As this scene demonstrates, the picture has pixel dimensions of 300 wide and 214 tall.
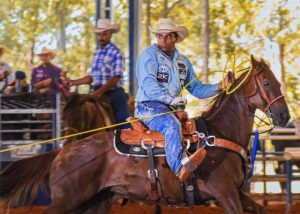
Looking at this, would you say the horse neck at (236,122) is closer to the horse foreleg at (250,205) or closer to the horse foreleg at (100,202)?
the horse foreleg at (250,205)

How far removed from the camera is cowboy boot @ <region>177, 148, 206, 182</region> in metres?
7.04

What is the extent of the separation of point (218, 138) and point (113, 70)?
339 cm

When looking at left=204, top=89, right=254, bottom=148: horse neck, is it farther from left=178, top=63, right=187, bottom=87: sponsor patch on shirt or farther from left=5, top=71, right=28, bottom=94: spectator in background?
left=5, top=71, right=28, bottom=94: spectator in background

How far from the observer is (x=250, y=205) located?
748 centimetres

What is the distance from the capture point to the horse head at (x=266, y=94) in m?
7.30

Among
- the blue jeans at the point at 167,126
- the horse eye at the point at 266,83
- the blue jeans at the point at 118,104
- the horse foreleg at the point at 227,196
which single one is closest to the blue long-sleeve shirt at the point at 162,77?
the blue jeans at the point at 167,126

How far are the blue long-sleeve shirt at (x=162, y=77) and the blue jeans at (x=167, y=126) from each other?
0.35 ft

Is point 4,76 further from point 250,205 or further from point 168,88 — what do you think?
point 250,205

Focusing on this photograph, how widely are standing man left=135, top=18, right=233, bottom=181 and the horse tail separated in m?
1.06

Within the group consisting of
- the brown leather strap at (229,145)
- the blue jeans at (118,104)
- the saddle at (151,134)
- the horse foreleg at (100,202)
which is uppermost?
the blue jeans at (118,104)

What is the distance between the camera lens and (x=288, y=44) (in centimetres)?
1833

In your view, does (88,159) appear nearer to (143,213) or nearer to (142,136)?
(142,136)

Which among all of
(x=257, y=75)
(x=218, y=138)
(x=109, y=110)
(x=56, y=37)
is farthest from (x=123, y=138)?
(x=56, y=37)

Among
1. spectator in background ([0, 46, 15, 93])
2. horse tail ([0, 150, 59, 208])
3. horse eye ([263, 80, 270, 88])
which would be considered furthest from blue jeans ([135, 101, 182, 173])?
spectator in background ([0, 46, 15, 93])
